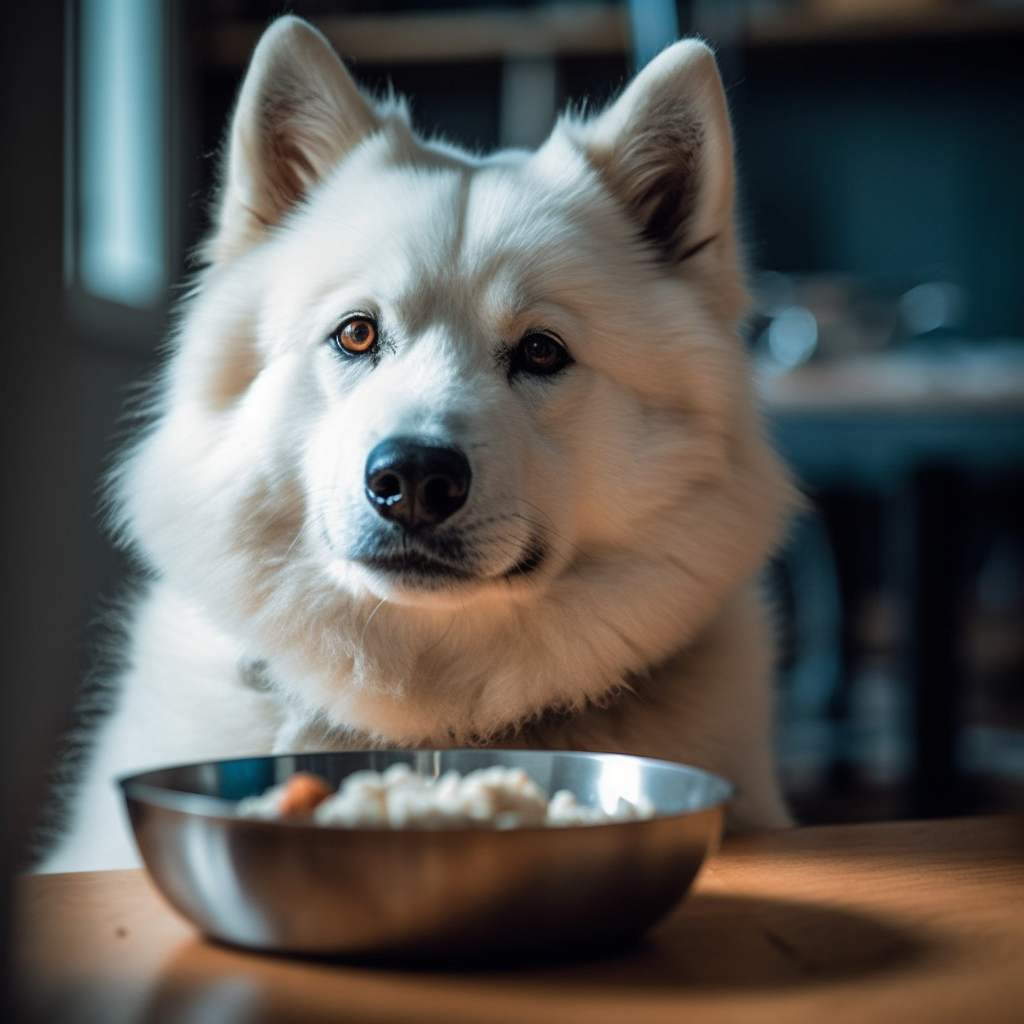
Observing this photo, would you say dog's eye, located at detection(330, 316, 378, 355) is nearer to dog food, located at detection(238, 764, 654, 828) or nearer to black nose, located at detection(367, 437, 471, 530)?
black nose, located at detection(367, 437, 471, 530)

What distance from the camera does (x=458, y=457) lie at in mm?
1370

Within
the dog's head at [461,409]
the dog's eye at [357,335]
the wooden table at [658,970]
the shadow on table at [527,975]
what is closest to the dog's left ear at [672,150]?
the dog's head at [461,409]

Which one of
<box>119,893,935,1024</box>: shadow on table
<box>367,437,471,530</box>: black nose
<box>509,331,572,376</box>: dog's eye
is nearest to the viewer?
<box>119,893,935,1024</box>: shadow on table

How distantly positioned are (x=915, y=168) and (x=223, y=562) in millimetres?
4840

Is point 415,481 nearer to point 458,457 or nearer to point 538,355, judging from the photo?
point 458,457

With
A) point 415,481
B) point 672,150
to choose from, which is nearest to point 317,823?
point 415,481

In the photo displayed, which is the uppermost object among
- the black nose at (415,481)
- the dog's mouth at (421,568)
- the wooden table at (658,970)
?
the black nose at (415,481)

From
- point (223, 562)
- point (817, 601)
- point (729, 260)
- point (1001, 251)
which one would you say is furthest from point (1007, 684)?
point (223, 562)

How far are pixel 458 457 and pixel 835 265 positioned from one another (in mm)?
4761

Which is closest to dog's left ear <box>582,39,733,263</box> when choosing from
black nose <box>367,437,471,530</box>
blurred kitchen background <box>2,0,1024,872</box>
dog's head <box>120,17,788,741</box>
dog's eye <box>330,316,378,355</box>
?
dog's head <box>120,17,788,741</box>

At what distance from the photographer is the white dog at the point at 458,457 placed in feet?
4.92

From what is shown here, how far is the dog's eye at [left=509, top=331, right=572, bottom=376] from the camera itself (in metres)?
1.59

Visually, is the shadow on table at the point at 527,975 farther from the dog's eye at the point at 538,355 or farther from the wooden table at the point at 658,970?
the dog's eye at the point at 538,355

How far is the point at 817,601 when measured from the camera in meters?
5.39
